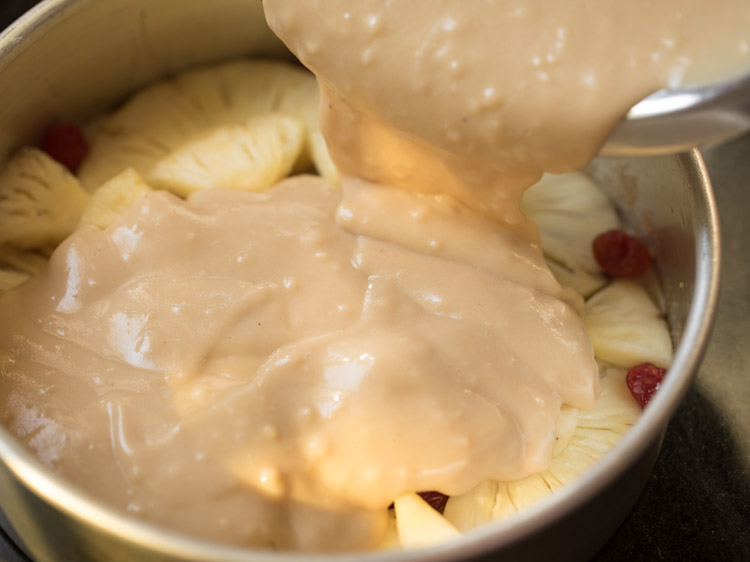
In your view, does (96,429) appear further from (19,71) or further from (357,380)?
(19,71)

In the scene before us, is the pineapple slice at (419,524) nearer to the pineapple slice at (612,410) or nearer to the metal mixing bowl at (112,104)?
the metal mixing bowl at (112,104)

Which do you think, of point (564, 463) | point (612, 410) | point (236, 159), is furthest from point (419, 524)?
point (236, 159)

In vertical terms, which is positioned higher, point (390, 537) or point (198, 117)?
point (198, 117)

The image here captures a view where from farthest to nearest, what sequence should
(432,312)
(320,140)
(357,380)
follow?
(320,140), (432,312), (357,380)

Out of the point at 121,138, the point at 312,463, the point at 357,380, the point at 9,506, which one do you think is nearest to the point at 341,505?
the point at 312,463

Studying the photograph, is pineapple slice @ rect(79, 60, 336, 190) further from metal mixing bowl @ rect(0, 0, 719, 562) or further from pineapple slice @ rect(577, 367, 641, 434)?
pineapple slice @ rect(577, 367, 641, 434)

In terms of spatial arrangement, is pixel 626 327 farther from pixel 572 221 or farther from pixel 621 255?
pixel 572 221
